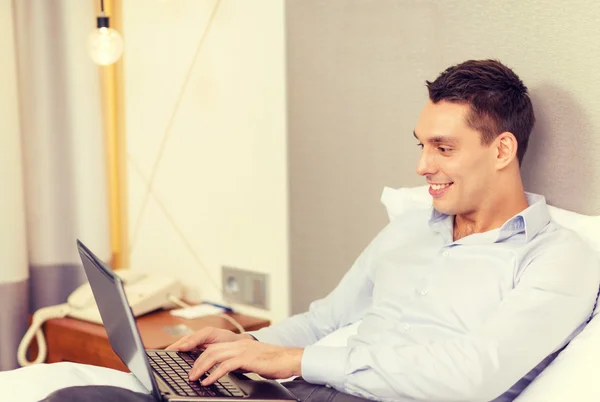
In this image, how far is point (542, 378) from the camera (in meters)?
1.30

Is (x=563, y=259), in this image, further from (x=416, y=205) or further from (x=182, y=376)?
(x=182, y=376)

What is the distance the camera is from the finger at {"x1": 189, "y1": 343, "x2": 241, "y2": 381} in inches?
55.5

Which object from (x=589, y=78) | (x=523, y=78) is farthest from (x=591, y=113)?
(x=523, y=78)

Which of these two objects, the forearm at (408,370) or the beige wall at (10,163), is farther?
the beige wall at (10,163)

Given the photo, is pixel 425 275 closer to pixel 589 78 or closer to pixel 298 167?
pixel 589 78

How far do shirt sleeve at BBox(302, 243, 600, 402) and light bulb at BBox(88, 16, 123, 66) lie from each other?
133cm

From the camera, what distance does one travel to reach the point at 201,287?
256 centimetres

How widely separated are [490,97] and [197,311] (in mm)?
1238

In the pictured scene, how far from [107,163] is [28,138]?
29 cm

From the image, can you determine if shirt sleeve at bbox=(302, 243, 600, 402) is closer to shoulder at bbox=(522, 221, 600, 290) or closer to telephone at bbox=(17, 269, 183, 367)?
shoulder at bbox=(522, 221, 600, 290)

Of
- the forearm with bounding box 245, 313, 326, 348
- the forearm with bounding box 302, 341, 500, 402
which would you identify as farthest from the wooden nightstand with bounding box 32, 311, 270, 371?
the forearm with bounding box 302, 341, 500, 402

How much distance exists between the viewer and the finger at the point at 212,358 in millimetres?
1410

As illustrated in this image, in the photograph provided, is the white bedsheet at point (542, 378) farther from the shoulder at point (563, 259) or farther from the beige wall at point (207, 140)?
the beige wall at point (207, 140)

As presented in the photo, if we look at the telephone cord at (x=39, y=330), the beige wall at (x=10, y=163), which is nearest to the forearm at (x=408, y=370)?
the telephone cord at (x=39, y=330)
